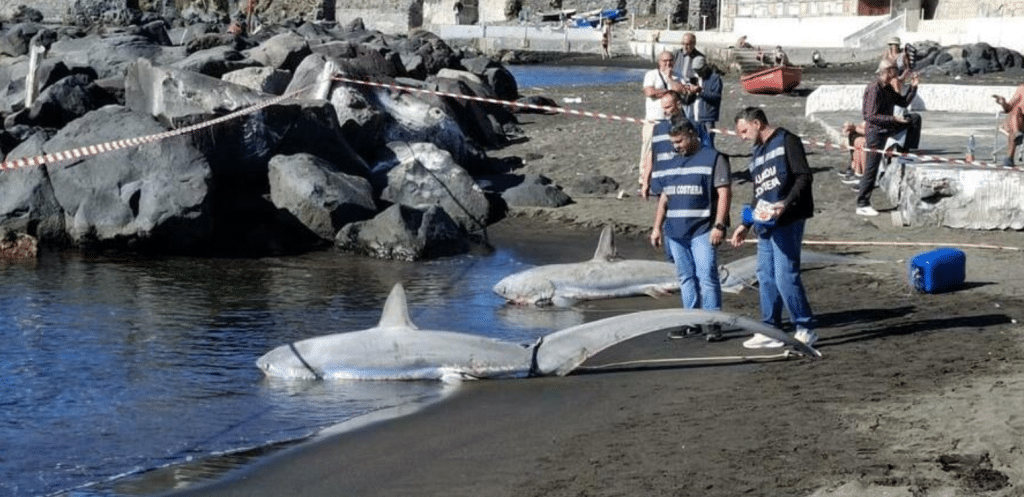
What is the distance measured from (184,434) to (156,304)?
4764 millimetres

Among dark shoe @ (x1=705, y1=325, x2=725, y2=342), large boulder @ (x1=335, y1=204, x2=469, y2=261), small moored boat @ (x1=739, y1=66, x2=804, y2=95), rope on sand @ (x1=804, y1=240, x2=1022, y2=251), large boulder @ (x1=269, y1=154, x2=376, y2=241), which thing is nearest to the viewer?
dark shoe @ (x1=705, y1=325, x2=725, y2=342)

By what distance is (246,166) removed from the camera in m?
18.5

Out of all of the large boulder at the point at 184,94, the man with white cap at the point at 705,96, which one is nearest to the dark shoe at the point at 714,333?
the man with white cap at the point at 705,96

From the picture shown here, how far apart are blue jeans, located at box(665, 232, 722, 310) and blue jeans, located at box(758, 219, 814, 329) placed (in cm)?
36

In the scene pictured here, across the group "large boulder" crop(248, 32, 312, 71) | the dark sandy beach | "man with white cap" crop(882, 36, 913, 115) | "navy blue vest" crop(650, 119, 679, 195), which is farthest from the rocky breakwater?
the dark sandy beach

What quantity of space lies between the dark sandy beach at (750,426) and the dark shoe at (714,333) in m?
0.13

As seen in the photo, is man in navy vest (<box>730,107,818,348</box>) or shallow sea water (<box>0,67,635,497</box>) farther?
man in navy vest (<box>730,107,818,348</box>)

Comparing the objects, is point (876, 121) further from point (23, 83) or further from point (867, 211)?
point (23, 83)

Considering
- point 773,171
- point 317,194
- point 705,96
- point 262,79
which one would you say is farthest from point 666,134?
point 262,79

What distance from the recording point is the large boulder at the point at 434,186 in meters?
19.3

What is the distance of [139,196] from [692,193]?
7891mm

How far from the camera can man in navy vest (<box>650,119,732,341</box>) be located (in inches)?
444

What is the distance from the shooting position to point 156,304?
14.4 m

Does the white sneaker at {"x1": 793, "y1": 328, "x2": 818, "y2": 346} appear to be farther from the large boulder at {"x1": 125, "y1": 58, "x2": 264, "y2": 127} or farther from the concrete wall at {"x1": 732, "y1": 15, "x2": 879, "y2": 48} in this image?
the concrete wall at {"x1": 732, "y1": 15, "x2": 879, "y2": 48}
